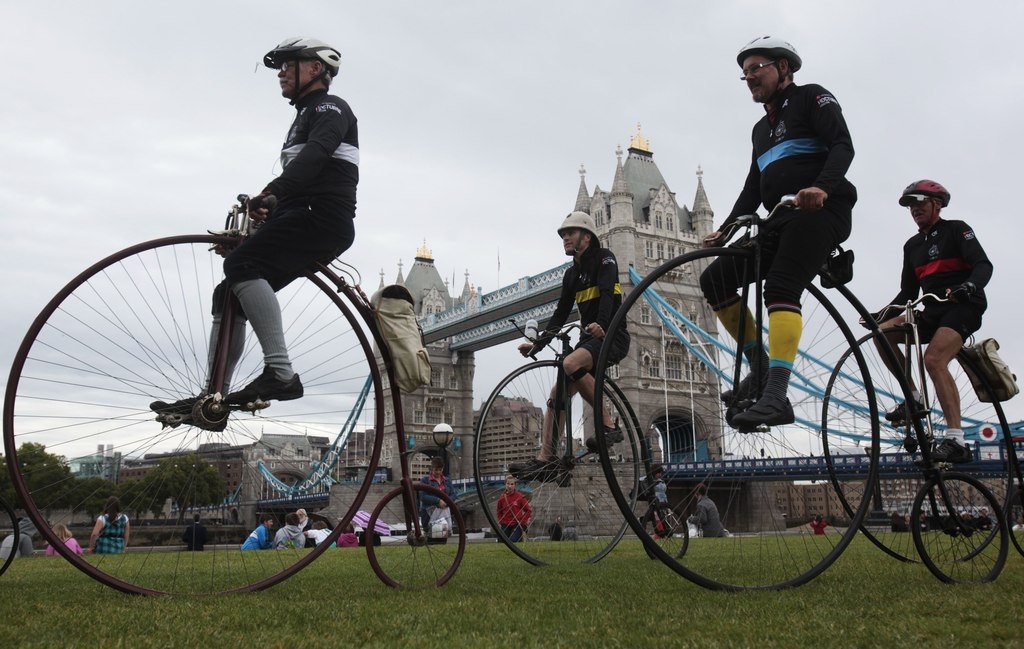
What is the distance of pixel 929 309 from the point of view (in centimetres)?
436

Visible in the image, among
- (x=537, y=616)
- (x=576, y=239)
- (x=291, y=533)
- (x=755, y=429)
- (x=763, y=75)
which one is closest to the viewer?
(x=537, y=616)

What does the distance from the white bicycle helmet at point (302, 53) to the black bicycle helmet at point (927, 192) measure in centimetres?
321

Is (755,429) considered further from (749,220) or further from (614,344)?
(614,344)

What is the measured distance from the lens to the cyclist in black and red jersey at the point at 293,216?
3168 millimetres

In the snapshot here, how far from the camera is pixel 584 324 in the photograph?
16.3ft

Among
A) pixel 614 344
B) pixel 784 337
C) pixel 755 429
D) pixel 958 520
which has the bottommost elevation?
pixel 958 520

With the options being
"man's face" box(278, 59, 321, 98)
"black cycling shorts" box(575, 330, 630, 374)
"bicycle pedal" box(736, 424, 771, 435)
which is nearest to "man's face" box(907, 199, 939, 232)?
"black cycling shorts" box(575, 330, 630, 374)

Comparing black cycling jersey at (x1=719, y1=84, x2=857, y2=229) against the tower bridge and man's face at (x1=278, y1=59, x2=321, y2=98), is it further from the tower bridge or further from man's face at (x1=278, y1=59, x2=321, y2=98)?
the tower bridge

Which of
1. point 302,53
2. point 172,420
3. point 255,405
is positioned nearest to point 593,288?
point 302,53

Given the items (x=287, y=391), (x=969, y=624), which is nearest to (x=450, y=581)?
(x=287, y=391)

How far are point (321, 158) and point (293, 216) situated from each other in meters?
0.26

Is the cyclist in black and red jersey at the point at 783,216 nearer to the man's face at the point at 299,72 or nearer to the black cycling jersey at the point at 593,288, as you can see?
the black cycling jersey at the point at 593,288

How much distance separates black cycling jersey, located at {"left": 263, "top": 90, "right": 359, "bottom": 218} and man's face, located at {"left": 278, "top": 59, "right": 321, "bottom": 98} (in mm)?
59

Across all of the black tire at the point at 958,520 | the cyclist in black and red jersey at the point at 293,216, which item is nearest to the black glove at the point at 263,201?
the cyclist in black and red jersey at the point at 293,216
